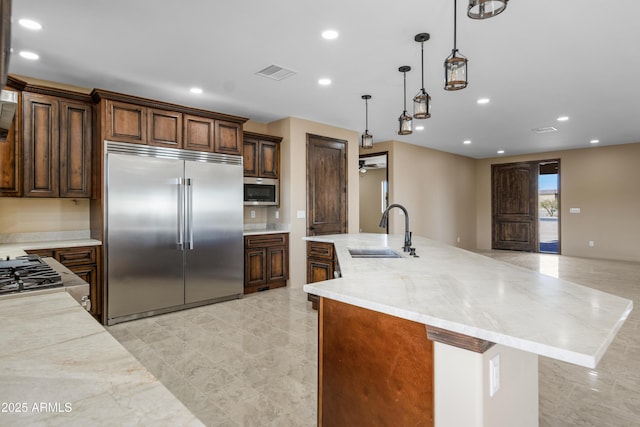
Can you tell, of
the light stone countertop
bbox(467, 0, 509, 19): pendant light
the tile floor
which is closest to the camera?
bbox(467, 0, 509, 19): pendant light

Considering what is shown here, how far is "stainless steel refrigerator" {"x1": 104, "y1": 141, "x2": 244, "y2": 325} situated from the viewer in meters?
3.70

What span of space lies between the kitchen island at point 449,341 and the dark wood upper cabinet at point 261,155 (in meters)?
3.66

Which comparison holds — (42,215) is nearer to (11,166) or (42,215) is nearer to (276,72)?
(11,166)

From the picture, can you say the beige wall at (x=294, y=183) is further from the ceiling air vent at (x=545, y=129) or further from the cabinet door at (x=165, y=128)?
the ceiling air vent at (x=545, y=129)

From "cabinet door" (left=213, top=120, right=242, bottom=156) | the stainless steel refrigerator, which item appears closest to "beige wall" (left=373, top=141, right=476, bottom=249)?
"cabinet door" (left=213, top=120, right=242, bottom=156)

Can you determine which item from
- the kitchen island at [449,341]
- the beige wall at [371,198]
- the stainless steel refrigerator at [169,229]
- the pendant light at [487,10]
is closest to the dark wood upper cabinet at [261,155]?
the stainless steel refrigerator at [169,229]

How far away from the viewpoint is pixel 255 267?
4.93 m

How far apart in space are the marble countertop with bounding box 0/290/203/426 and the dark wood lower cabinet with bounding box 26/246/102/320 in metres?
2.68

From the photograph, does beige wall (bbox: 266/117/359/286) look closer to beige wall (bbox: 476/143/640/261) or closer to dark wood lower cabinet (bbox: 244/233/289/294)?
dark wood lower cabinet (bbox: 244/233/289/294)

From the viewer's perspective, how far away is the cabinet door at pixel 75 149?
3691 millimetres

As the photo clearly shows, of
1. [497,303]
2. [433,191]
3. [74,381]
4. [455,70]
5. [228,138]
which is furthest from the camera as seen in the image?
[433,191]

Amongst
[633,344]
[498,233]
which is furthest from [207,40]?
[498,233]

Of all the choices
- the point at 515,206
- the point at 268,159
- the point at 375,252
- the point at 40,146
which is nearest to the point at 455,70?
the point at 375,252

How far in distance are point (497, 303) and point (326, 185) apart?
4.67m
